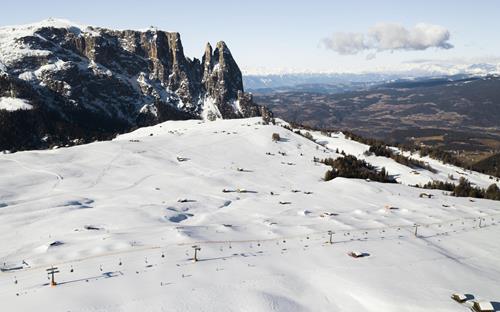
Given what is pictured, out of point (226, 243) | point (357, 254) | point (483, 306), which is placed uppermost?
point (483, 306)

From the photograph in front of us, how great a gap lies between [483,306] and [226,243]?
2945 centimetres

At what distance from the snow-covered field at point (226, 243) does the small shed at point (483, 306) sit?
3.35ft

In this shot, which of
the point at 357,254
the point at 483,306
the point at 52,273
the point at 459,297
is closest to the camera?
the point at 52,273

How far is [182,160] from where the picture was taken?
15775cm

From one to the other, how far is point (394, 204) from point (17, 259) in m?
82.5

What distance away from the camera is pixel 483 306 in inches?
1623

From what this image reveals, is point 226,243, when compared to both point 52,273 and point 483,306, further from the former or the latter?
point 483,306

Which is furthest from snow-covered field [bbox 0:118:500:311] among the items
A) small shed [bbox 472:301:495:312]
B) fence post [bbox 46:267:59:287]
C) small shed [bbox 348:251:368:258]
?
small shed [bbox 472:301:495:312]

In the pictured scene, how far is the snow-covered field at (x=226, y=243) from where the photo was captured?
4075 cm

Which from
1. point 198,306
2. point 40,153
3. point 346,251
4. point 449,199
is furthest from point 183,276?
point 40,153

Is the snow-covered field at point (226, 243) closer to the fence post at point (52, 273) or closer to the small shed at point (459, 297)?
the fence post at point (52, 273)

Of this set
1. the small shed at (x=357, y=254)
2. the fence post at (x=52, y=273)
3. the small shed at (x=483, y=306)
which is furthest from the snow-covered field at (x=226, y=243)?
the small shed at (x=483, y=306)

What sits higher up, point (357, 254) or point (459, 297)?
point (459, 297)

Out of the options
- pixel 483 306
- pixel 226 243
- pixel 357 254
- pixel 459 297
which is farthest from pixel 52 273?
pixel 483 306
